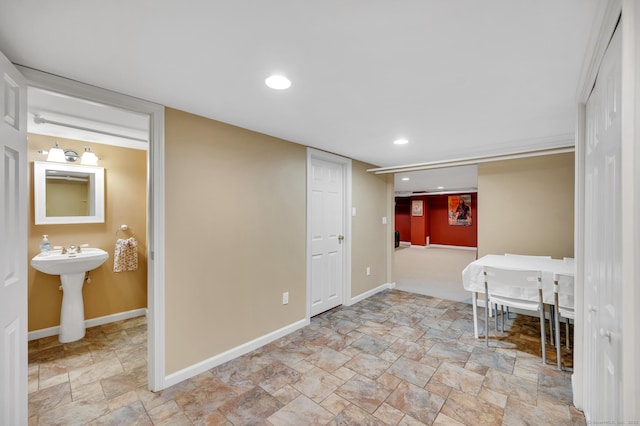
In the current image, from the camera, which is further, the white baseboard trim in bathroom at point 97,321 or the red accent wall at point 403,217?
the red accent wall at point 403,217

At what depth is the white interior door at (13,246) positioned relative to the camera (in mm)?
1212

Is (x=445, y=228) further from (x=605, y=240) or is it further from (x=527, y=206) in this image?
(x=605, y=240)

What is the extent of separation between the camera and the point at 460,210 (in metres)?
10.2

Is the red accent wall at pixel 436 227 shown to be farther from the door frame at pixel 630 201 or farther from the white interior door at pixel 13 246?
the white interior door at pixel 13 246

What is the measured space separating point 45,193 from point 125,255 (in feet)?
3.30

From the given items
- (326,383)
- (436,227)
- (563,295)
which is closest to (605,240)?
(563,295)

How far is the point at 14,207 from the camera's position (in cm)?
133

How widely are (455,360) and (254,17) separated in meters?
2.99

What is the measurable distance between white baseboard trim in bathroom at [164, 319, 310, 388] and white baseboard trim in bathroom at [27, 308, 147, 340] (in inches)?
71.1

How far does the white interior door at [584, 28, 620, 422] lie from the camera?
3.26ft

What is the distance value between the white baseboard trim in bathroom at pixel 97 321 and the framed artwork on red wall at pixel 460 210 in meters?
10.1

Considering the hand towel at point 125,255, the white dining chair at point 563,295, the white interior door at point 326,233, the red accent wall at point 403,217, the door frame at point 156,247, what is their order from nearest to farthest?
the door frame at point 156,247
the white dining chair at point 563,295
the hand towel at point 125,255
the white interior door at point 326,233
the red accent wall at point 403,217

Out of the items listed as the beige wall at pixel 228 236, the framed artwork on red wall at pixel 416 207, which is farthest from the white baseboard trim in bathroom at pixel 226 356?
the framed artwork on red wall at pixel 416 207

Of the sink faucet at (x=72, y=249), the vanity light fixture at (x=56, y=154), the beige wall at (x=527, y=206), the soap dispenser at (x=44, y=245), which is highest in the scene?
the vanity light fixture at (x=56, y=154)
